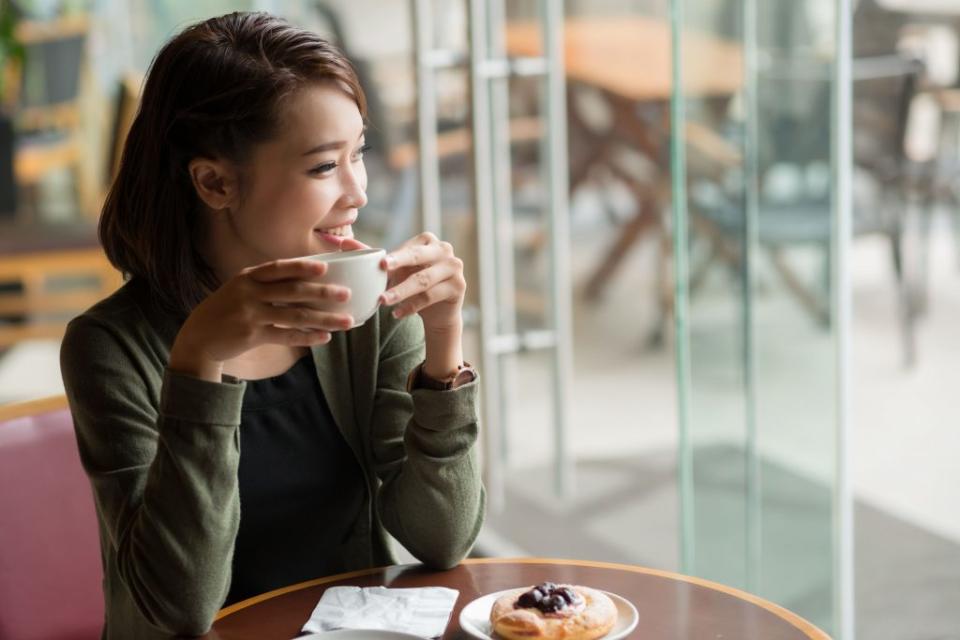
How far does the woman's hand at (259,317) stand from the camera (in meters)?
0.97

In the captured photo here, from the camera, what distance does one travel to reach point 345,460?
127cm

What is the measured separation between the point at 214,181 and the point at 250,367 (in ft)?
0.67

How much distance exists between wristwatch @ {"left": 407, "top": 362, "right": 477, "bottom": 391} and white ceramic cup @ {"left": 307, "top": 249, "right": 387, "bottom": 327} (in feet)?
0.60

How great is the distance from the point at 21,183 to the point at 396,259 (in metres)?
6.03

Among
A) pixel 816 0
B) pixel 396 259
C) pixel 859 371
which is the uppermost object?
pixel 816 0

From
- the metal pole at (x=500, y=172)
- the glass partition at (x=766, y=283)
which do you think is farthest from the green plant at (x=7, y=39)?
the glass partition at (x=766, y=283)

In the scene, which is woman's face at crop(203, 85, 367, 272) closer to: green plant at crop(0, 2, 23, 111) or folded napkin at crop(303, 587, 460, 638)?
folded napkin at crop(303, 587, 460, 638)

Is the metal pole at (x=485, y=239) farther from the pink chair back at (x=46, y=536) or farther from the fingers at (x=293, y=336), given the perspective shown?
the fingers at (x=293, y=336)

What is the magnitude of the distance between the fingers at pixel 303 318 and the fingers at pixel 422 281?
0.06 meters

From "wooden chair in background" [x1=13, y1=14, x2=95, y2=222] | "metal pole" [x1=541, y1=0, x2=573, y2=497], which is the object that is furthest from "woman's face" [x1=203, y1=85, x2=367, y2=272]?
"wooden chair in background" [x1=13, y1=14, x2=95, y2=222]

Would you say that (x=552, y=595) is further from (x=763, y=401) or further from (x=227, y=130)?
(x=763, y=401)

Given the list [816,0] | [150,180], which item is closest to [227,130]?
[150,180]

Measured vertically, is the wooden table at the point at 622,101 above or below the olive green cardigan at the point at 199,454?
above

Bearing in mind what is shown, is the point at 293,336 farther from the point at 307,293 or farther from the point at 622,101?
the point at 622,101
